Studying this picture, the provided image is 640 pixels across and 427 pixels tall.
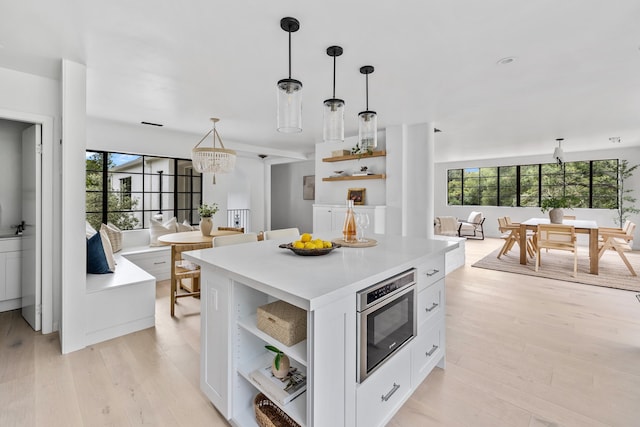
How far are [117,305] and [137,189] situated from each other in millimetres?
3099

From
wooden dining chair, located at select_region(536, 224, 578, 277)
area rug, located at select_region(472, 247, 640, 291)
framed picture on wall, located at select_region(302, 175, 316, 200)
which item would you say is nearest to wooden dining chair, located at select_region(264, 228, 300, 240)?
area rug, located at select_region(472, 247, 640, 291)

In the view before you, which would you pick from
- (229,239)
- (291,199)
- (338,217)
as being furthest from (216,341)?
(291,199)

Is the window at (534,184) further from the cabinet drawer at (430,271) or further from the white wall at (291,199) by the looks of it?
the cabinet drawer at (430,271)

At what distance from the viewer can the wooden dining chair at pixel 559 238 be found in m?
4.54

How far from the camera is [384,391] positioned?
151 cm

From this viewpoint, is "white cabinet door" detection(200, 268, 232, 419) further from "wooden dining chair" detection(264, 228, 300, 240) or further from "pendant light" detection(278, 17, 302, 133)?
"wooden dining chair" detection(264, 228, 300, 240)

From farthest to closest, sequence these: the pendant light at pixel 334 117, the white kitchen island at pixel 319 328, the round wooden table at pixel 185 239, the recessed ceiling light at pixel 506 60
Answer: the round wooden table at pixel 185 239
the recessed ceiling light at pixel 506 60
the pendant light at pixel 334 117
the white kitchen island at pixel 319 328

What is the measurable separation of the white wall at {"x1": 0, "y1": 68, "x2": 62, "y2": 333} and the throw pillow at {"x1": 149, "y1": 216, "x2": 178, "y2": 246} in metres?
2.12

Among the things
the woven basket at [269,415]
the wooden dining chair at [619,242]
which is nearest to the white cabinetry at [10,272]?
the woven basket at [269,415]

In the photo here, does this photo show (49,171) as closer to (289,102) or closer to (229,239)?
(229,239)

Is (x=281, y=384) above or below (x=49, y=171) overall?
below

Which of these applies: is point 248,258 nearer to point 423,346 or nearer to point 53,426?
point 423,346

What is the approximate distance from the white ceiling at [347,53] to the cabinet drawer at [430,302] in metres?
1.70

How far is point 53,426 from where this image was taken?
1603mm
